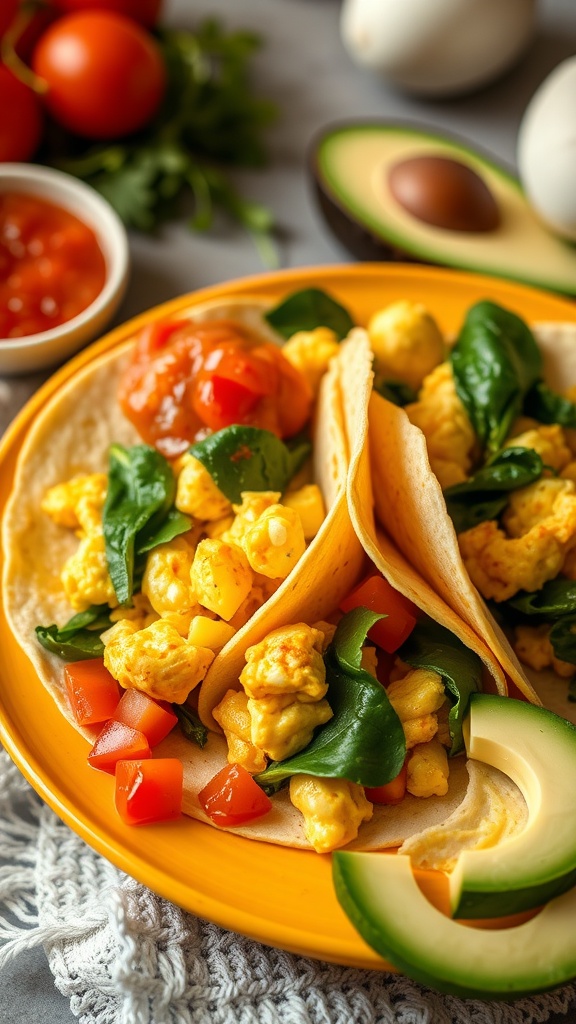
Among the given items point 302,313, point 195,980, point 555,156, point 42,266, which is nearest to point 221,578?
point 195,980

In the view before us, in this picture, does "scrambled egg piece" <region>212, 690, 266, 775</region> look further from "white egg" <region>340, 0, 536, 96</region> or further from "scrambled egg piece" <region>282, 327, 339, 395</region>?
"white egg" <region>340, 0, 536, 96</region>

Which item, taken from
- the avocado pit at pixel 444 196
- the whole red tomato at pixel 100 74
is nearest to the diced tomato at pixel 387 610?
the avocado pit at pixel 444 196

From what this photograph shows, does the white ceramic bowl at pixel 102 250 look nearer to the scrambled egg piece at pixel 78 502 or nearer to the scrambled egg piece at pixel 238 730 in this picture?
the scrambled egg piece at pixel 78 502

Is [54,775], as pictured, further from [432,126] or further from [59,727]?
[432,126]

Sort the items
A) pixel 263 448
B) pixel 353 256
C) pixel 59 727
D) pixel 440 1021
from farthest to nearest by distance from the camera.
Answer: pixel 353 256, pixel 263 448, pixel 59 727, pixel 440 1021

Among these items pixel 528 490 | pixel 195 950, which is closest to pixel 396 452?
pixel 528 490
